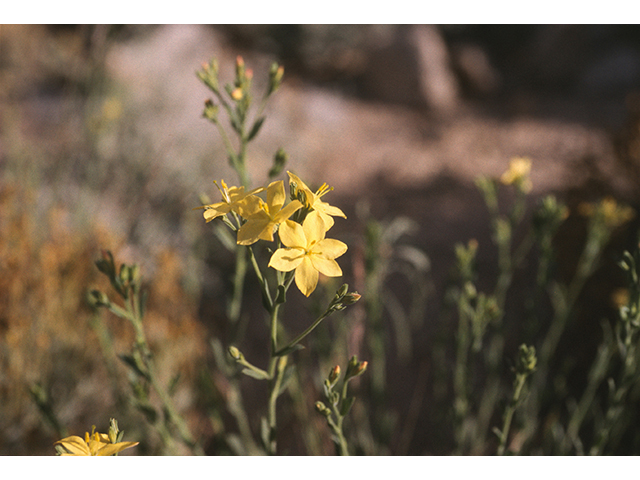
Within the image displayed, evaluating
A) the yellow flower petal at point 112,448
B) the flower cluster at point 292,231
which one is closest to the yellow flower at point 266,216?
the flower cluster at point 292,231

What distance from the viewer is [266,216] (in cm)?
90

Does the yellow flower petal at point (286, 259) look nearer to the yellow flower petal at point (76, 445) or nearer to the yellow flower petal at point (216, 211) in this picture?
the yellow flower petal at point (216, 211)

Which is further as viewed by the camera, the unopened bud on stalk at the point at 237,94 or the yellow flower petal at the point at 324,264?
the unopened bud on stalk at the point at 237,94

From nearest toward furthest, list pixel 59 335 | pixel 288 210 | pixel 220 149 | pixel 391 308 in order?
pixel 288 210 → pixel 59 335 → pixel 391 308 → pixel 220 149

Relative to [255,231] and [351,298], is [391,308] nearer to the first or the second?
[351,298]

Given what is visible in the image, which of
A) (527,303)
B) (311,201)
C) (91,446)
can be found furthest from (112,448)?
(527,303)

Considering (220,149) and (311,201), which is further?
(220,149)

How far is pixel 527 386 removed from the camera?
1475 mm

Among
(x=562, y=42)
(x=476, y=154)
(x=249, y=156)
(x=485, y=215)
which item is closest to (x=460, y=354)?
(x=485, y=215)

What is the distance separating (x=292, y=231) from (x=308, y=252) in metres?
0.06

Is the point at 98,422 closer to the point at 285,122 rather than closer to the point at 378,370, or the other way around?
the point at 378,370

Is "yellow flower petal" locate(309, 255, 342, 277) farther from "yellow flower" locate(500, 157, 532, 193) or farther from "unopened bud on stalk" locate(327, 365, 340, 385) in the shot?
"yellow flower" locate(500, 157, 532, 193)

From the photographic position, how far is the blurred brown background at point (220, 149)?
7.19 ft

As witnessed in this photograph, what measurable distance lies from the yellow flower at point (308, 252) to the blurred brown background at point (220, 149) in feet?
3.06
